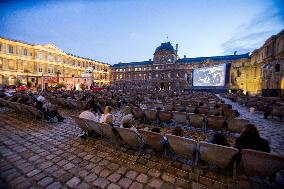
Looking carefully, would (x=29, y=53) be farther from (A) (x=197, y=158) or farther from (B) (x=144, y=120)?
(A) (x=197, y=158)

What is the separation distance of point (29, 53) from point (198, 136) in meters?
53.3

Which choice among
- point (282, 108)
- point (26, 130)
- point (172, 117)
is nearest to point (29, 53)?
point (26, 130)

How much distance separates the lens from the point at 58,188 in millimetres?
3049

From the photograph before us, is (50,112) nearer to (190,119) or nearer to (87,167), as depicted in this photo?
(87,167)

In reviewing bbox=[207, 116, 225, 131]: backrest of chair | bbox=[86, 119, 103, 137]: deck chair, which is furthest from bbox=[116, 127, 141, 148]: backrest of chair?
bbox=[207, 116, 225, 131]: backrest of chair

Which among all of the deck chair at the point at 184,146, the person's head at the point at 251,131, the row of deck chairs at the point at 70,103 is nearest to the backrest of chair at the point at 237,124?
the person's head at the point at 251,131

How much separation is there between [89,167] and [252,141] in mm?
3627

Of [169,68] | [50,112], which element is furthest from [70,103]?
[169,68]

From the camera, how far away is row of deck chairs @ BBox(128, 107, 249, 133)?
5630 millimetres

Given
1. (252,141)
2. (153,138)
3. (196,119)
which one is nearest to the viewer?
(252,141)

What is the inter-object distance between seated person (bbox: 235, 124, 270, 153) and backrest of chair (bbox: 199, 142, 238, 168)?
0.54 metres

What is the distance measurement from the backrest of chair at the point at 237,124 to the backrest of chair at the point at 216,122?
0.26 meters

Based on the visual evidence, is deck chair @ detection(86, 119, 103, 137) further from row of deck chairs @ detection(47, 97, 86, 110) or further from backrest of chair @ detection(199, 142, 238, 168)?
row of deck chairs @ detection(47, 97, 86, 110)

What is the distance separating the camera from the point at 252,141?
3428 mm
